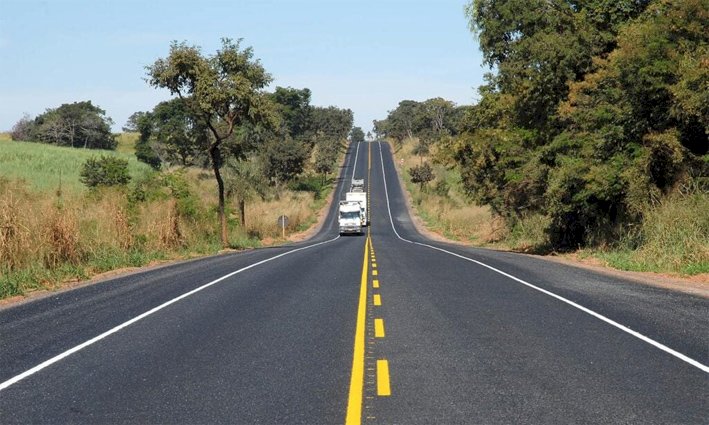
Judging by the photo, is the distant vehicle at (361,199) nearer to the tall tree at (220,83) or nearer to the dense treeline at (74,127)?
the tall tree at (220,83)

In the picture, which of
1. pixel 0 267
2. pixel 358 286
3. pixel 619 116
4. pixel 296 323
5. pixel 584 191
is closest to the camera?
pixel 296 323

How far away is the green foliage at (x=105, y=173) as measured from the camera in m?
62.9

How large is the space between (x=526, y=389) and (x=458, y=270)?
40.4 feet

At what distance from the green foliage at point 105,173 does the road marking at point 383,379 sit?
58150 millimetres

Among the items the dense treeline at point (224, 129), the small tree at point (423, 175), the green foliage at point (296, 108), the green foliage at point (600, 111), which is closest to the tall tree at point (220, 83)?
the dense treeline at point (224, 129)

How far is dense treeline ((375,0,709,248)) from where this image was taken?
21.5 meters

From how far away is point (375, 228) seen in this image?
73.9 metres

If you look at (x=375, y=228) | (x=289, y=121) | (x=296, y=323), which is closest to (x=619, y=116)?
(x=296, y=323)

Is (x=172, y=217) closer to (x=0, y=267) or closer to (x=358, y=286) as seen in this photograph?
(x=0, y=267)

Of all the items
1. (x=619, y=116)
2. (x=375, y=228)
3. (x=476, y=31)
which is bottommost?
(x=375, y=228)

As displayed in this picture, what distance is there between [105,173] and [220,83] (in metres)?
34.0

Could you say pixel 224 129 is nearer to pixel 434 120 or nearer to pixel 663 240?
pixel 663 240

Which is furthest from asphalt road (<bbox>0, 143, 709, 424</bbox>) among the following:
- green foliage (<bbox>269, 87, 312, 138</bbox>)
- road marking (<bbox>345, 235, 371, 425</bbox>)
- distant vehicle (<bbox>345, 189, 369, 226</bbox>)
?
green foliage (<bbox>269, 87, 312, 138</bbox>)

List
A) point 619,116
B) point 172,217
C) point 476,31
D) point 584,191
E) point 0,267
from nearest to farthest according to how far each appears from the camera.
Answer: point 0,267
point 619,116
point 584,191
point 172,217
point 476,31
